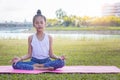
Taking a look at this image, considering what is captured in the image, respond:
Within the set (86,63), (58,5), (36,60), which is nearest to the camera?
(36,60)

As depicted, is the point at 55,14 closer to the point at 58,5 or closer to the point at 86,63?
the point at 58,5

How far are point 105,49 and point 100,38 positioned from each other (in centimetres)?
19

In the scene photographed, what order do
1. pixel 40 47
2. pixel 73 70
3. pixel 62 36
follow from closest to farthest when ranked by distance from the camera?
1. pixel 73 70
2. pixel 40 47
3. pixel 62 36

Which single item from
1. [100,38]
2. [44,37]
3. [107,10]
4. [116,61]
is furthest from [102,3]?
[44,37]

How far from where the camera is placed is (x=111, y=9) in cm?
507

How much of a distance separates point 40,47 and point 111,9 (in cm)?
148

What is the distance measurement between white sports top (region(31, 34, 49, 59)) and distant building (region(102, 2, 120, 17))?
130 centimetres

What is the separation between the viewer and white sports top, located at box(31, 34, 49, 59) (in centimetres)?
403

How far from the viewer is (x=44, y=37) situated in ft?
13.3

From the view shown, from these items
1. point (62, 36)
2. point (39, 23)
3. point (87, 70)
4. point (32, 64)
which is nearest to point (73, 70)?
point (87, 70)

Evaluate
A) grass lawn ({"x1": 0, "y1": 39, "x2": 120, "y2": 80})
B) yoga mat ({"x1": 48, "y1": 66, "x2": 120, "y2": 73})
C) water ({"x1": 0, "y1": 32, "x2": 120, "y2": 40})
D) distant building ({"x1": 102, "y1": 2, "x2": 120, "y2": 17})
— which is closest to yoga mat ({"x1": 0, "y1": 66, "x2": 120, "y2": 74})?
yoga mat ({"x1": 48, "y1": 66, "x2": 120, "y2": 73})

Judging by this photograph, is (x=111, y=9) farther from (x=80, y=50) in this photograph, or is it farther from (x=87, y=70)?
(x=87, y=70)

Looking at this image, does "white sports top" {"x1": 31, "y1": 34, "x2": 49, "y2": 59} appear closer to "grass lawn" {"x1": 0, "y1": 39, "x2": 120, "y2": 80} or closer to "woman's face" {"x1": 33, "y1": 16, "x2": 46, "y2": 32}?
"woman's face" {"x1": 33, "y1": 16, "x2": 46, "y2": 32}

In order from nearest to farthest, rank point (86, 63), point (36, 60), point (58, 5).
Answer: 1. point (36, 60)
2. point (86, 63)
3. point (58, 5)
